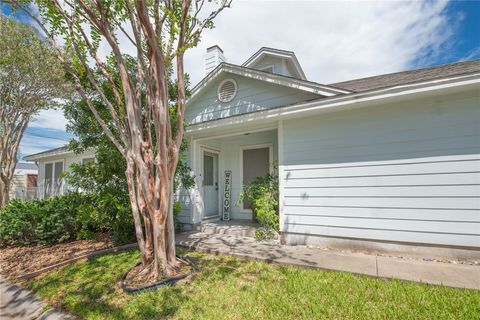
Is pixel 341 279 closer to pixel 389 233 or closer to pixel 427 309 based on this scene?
pixel 427 309

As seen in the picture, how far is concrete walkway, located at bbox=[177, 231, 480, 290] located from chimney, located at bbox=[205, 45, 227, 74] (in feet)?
18.4

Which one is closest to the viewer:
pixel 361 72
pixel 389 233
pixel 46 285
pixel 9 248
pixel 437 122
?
pixel 46 285

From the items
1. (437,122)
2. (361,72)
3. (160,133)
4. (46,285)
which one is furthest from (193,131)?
(361,72)

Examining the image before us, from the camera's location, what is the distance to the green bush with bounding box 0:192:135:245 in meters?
4.88

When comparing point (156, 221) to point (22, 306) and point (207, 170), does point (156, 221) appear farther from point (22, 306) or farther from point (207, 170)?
point (207, 170)

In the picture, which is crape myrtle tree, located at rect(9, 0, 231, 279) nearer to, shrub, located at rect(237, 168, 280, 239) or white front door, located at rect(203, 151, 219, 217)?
shrub, located at rect(237, 168, 280, 239)

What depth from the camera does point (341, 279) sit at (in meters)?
3.12

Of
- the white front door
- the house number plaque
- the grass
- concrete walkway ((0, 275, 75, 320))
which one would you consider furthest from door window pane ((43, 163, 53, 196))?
the grass

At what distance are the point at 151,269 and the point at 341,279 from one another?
2.70 meters

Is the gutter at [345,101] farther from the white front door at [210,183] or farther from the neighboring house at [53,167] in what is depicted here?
the neighboring house at [53,167]

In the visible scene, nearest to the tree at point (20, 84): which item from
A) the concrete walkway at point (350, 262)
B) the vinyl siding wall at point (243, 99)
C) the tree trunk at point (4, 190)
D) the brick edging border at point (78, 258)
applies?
the tree trunk at point (4, 190)

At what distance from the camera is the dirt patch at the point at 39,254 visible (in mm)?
4145

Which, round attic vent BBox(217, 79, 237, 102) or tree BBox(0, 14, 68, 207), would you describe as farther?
tree BBox(0, 14, 68, 207)

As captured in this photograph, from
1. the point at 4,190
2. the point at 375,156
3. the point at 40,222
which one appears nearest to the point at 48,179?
the point at 4,190
